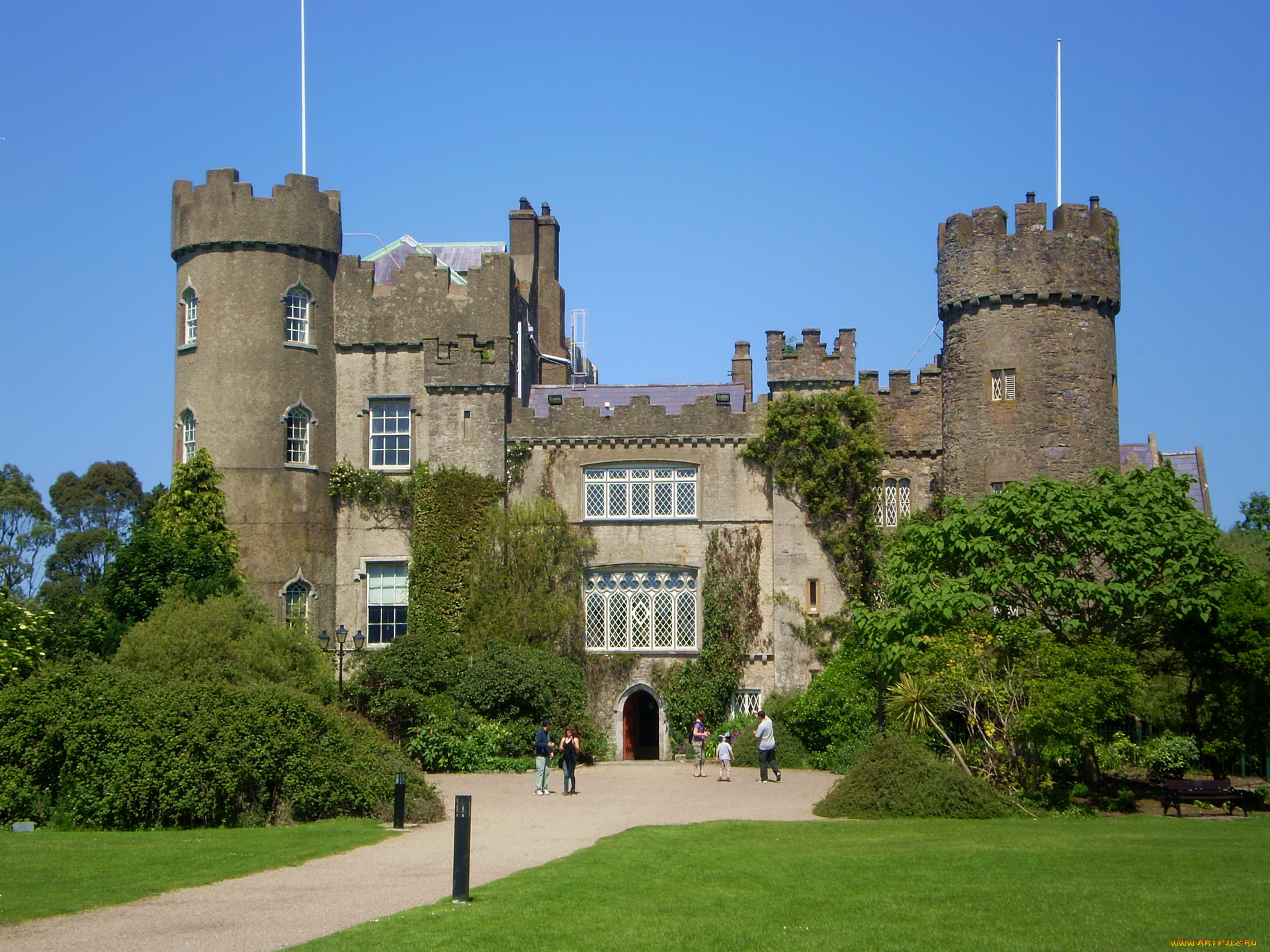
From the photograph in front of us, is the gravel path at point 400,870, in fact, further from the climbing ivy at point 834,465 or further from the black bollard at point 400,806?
the climbing ivy at point 834,465

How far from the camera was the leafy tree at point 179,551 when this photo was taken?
103 ft

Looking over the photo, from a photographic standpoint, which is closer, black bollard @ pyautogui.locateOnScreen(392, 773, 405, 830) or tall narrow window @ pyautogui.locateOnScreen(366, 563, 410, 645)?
black bollard @ pyautogui.locateOnScreen(392, 773, 405, 830)

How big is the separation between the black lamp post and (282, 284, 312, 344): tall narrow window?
7.57m

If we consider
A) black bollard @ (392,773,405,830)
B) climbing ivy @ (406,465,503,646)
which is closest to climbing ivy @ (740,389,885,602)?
climbing ivy @ (406,465,503,646)

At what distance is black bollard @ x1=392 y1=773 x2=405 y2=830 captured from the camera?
20734 millimetres

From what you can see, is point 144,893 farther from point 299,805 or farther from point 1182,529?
point 1182,529

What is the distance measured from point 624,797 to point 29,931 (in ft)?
45.5

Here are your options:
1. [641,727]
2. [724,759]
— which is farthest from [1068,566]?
[641,727]

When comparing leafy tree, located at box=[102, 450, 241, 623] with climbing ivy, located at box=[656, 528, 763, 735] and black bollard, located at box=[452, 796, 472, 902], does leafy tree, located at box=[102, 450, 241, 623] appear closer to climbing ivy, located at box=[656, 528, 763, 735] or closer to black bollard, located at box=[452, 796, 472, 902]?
climbing ivy, located at box=[656, 528, 763, 735]

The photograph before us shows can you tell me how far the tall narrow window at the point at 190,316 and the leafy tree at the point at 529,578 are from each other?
9019 millimetres

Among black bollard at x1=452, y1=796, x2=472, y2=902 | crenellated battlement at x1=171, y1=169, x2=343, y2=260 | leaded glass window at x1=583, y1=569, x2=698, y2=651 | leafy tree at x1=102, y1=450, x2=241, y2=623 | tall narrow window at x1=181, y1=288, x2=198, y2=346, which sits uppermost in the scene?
crenellated battlement at x1=171, y1=169, x2=343, y2=260

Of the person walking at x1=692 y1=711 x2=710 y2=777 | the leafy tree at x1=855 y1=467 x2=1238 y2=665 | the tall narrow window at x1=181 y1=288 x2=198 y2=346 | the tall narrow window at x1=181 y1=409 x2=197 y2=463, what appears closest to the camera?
the leafy tree at x1=855 y1=467 x2=1238 y2=665

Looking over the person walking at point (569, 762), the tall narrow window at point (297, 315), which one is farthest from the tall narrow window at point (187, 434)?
the person walking at point (569, 762)

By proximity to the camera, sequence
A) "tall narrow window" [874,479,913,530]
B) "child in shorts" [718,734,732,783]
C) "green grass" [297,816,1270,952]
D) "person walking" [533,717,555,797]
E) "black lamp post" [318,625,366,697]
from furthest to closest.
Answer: "tall narrow window" [874,479,913,530], "black lamp post" [318,625,366,697], "child in shorts" [718,734,732,783], "person walking" [533,717,555,797], "green grass" [297,816,1270,952]
